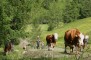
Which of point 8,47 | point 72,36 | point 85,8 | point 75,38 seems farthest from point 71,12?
point 75,38

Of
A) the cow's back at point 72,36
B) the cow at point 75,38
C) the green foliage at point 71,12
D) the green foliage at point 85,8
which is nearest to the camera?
the cow at point 75,38

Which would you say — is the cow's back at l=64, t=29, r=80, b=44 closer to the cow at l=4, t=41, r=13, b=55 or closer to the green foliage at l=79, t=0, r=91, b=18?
the cow at l=4, t=41, r=13, b=55

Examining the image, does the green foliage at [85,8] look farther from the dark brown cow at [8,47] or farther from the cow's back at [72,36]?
the cow's back at [72,36]

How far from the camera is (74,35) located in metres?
23.2

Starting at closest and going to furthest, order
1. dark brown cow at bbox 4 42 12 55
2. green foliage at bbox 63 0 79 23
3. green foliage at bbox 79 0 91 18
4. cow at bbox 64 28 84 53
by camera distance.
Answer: cow at bbox 64 28 84 53
dark brown cow at bbox 4 42 12 55
green foliage at bbox 79 0 91 18
green foliage at bbox 63 0 79 23

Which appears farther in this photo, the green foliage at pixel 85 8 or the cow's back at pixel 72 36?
the green foliage at pixel 85 8

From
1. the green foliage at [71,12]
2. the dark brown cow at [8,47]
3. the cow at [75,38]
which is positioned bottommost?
the green foliage at [71,12]

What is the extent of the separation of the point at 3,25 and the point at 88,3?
105045 millimetres

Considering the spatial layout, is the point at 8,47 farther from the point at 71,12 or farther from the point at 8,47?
the point at 71,12

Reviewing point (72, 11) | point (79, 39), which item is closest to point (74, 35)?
point (79, 39)

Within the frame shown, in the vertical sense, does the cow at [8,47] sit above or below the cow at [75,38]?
below

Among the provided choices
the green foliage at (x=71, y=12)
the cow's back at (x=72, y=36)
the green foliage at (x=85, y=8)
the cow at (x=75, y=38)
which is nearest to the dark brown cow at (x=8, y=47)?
the cow at (x=75, y=38)

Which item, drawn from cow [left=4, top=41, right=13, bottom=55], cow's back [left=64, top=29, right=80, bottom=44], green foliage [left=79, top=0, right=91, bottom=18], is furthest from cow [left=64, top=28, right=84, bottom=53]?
green foliage [left=79, top=0, right=91, bottom=18]

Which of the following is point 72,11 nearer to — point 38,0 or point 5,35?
point 38,0
